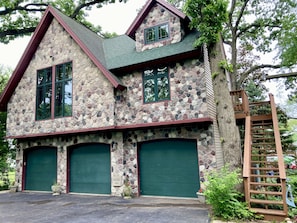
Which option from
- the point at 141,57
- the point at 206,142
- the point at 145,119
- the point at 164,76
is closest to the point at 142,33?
the point at 141,57

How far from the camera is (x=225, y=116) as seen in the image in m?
7.61

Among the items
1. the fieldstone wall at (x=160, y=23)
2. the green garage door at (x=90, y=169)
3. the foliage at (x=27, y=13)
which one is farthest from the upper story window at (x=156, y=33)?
the foliage at (x=27, y=13)

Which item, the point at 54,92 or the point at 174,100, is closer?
the point at 174,100

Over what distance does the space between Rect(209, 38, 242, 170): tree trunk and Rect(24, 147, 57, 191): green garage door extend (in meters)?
8.68

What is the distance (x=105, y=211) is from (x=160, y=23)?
8.05 meters

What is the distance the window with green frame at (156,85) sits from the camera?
9430 mm

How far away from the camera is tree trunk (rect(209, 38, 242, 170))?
727 cm

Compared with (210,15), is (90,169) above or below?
below

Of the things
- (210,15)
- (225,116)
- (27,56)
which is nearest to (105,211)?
(225,116)

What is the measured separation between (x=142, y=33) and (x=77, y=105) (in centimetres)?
455

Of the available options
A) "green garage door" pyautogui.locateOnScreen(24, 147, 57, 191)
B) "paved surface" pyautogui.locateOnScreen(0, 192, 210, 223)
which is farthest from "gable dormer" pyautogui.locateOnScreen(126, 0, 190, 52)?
"green garage door" pyautogui.locateOnScreen(24, 147, 57, 191)

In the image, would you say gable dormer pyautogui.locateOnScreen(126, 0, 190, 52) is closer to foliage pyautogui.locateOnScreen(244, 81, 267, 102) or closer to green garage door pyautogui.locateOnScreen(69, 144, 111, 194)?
green garage door pyautogui.locateOnScreen(69, 144, 111, 194)

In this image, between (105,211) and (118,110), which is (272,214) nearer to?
(105,211)

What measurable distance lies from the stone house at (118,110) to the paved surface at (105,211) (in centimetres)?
125
